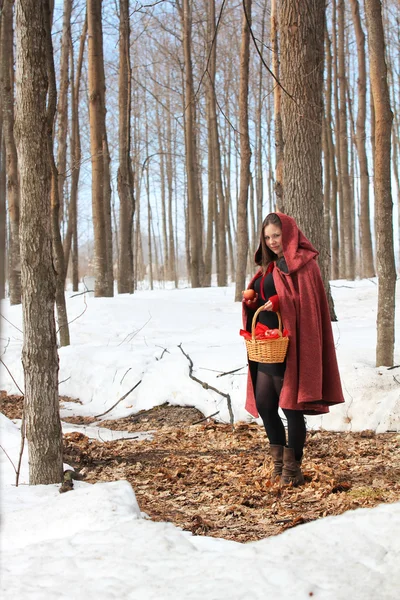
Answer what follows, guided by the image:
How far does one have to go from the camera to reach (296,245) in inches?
148

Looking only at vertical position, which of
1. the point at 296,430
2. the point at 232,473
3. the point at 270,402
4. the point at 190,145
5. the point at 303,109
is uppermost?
the point at 190,145

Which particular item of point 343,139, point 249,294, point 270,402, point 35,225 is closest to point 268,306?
point 249,294

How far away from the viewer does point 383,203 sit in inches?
225

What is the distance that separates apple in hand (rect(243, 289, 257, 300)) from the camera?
3772 millimetres

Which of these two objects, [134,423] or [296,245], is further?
[134,423]

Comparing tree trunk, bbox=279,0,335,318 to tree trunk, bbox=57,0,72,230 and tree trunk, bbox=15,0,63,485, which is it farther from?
tree trunk, bbox=57,0,72,230

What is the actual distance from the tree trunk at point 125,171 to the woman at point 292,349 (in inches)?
354

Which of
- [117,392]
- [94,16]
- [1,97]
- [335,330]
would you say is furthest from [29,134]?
[94,16]

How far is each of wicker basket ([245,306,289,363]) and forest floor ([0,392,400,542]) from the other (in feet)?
2.64

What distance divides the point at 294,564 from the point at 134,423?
385 cm

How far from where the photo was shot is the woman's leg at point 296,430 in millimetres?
3697

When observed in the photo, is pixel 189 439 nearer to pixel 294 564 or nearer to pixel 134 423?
pixel 134 423

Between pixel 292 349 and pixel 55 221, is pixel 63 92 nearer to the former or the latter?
pixel 55 221

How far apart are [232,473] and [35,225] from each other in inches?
83.9
